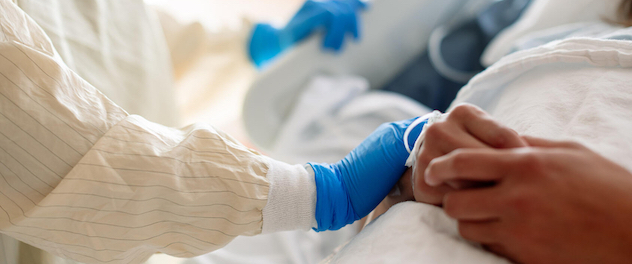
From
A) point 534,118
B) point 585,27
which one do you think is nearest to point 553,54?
point 534,118

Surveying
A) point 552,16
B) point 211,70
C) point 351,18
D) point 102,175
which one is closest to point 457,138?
point 102,175

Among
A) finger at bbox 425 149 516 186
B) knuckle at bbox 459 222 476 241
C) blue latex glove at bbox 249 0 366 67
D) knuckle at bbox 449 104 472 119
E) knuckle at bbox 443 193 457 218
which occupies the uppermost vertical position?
blue latex glove at bbox 249 0 366 67

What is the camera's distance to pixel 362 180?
47 cm

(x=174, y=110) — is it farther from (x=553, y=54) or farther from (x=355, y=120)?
(x=553, y=54)

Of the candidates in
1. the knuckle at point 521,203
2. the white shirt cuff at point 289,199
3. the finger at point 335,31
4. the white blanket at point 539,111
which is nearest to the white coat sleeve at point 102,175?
the white shirt cuff at point 289,199

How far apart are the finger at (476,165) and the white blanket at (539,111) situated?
0.07m

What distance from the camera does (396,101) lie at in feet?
2.88

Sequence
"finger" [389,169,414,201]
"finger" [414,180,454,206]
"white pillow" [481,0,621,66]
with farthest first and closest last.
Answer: "white pillow" [481,0,621,66] < "finger" [389,169,414,201] < "finger" [414,180,454,206]

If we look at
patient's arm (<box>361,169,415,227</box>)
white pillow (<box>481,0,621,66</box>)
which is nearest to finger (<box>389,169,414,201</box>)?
patient's arm (<box>361,169,415,227</box>)

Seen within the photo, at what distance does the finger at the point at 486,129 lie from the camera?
32cm

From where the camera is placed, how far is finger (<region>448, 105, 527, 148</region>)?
32 cm

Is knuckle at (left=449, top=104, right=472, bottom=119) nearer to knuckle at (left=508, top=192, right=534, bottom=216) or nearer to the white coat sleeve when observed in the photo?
knuckle at (left=508, top=192, right=534, bottom=216)

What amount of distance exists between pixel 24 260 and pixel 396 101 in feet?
2.39

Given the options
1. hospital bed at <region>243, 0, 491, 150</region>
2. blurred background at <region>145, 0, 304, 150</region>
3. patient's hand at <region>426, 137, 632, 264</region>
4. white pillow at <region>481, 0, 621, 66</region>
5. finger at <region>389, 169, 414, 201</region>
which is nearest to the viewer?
patient's hand at <region>426, 137, 632, 264</region>
